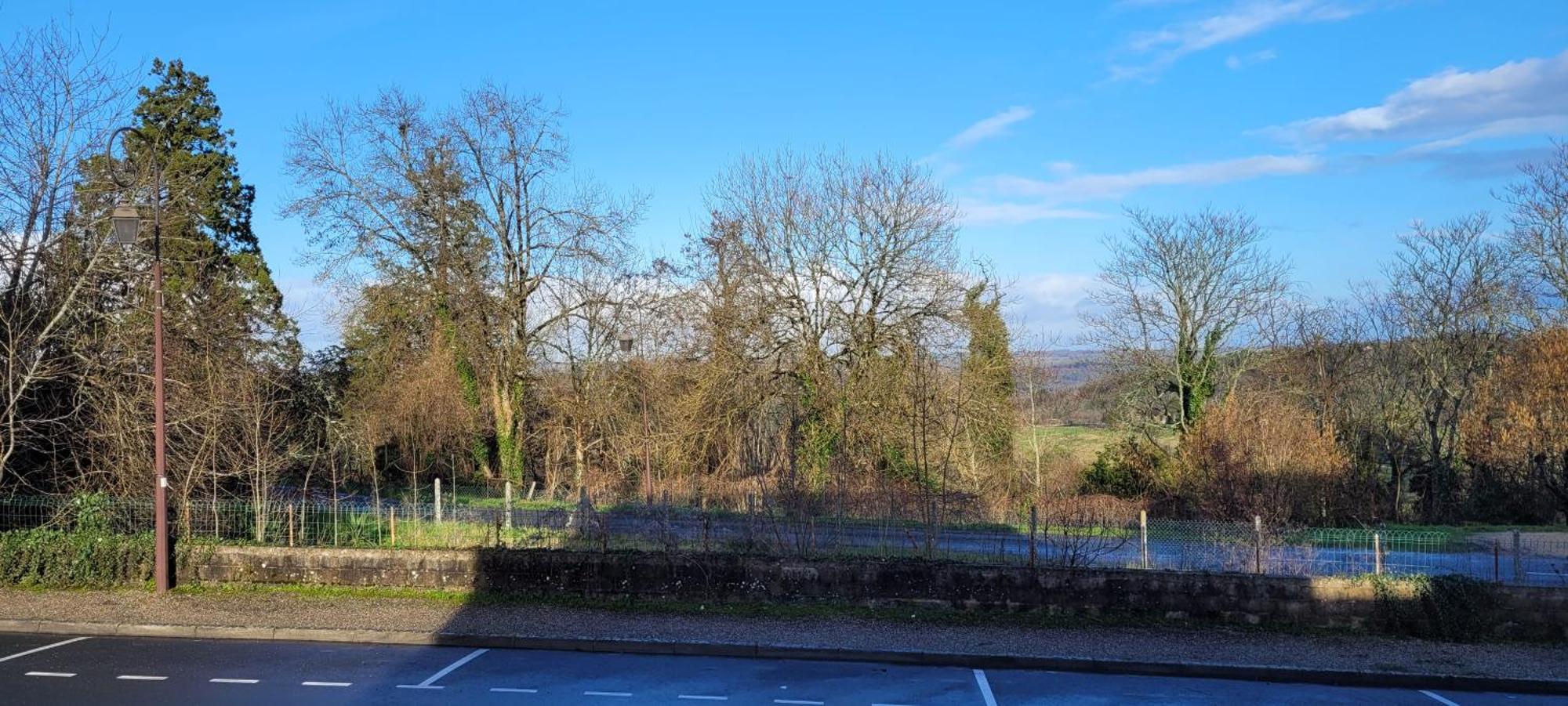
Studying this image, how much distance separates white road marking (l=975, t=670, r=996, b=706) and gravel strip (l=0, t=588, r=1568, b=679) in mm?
574

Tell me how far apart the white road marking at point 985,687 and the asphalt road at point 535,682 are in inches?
0.7

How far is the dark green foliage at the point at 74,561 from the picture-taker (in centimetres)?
1570

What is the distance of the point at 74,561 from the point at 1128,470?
2796 cm

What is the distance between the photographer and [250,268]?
3494 centimetres

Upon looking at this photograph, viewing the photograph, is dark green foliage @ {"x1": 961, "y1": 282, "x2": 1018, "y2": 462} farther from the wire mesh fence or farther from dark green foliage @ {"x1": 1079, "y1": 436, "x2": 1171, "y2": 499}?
the wire mesh fence

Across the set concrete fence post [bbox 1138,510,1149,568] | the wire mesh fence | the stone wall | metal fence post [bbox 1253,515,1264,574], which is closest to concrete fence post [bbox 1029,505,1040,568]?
the wire mesh fence

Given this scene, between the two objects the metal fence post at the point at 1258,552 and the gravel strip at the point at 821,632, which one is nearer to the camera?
the gravel strip at the point at 821,632

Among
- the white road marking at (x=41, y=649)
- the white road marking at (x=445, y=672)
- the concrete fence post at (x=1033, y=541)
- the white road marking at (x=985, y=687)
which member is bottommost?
the white road marking at (x=985, y=687)

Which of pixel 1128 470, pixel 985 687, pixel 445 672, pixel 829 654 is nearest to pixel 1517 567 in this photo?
pixel 985 687

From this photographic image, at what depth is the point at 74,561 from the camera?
1569cm

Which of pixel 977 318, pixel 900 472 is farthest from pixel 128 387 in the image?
pixel 977 318

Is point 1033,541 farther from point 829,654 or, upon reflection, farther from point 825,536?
point 829,654

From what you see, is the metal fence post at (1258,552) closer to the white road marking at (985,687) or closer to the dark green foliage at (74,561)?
the white road marking at (985,687)

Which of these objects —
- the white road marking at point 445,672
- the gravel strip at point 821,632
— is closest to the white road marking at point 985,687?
the gravel strip at point 821,632
